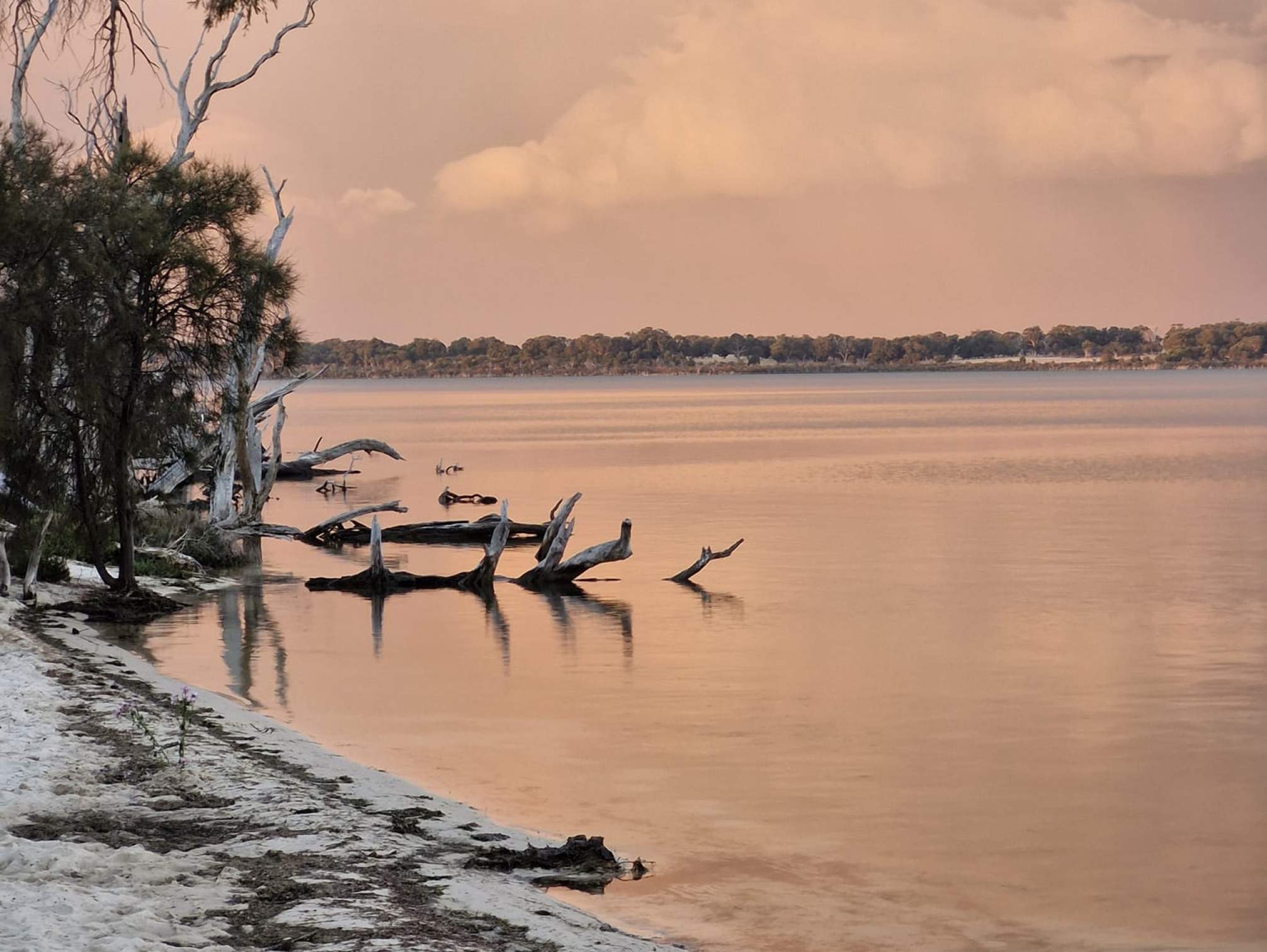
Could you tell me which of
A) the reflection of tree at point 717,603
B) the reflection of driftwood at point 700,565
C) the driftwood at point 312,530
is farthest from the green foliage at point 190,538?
the reflection of tree at point 717,603

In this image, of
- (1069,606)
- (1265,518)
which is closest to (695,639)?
(1069,606)

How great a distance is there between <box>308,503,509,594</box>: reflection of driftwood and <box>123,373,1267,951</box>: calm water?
1.79ft

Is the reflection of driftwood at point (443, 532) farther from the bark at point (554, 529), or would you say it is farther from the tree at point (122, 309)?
the tree at point (122, 309)

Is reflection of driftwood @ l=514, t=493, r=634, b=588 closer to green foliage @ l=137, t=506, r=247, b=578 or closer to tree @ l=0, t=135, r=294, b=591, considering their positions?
green foliage @ l=137, t=506, r=247, b=578

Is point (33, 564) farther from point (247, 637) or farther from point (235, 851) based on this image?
point (235, 851)

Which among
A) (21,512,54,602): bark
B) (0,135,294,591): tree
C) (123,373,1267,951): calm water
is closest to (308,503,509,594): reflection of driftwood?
(123,373,1267,951): calm water

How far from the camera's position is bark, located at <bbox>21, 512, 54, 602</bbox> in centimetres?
2039

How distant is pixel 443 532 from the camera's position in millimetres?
32938

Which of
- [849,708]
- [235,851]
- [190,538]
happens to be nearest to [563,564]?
[190,538]

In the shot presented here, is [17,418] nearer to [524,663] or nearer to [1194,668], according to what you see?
[524,663]

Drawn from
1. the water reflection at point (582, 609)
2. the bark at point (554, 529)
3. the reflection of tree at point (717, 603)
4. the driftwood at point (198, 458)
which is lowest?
the reflection of tree at point (717, 603)

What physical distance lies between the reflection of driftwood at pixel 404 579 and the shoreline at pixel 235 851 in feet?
39.2

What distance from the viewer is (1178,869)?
11219 mm

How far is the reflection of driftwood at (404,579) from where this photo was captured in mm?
26125
